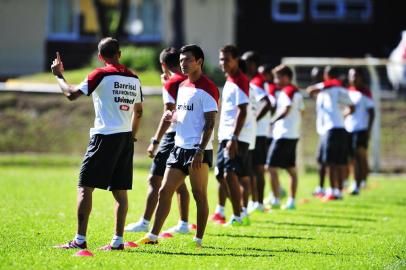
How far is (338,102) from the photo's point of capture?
18734 mm

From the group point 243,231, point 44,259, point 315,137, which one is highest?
point 44,259

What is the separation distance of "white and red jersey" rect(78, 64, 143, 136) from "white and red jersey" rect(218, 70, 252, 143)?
272cm

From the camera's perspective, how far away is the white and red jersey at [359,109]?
20.5 meters

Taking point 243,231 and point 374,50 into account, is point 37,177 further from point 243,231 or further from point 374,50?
point 374,50

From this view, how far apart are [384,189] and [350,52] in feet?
65.5

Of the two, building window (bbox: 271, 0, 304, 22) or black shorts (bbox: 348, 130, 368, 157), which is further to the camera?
building window (bbox: 271, 0, 304, 22)

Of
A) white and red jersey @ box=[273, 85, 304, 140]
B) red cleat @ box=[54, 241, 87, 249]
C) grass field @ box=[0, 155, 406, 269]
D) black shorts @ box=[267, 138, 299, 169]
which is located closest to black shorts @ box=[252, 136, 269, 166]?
black shorts @ box=[267, 138, 299, 169]

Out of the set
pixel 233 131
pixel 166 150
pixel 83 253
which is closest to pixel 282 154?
pixel 233 131

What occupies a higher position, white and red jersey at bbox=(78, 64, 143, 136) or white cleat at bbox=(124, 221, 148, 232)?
white and red jersey at bbox=(78, 64, 143, 136)

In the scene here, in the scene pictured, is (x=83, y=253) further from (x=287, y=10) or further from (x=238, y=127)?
(x=287, y=10)

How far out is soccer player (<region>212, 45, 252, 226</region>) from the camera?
1325cm

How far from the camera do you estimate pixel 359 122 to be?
20.7 m

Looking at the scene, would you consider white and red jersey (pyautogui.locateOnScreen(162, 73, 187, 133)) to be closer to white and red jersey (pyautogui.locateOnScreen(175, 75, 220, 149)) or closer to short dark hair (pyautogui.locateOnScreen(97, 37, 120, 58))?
white and red jersey (pyautogui.locateOnScreen(175, 75, 220, 149))

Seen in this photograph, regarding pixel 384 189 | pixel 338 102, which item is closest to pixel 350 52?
pixel 384 189
